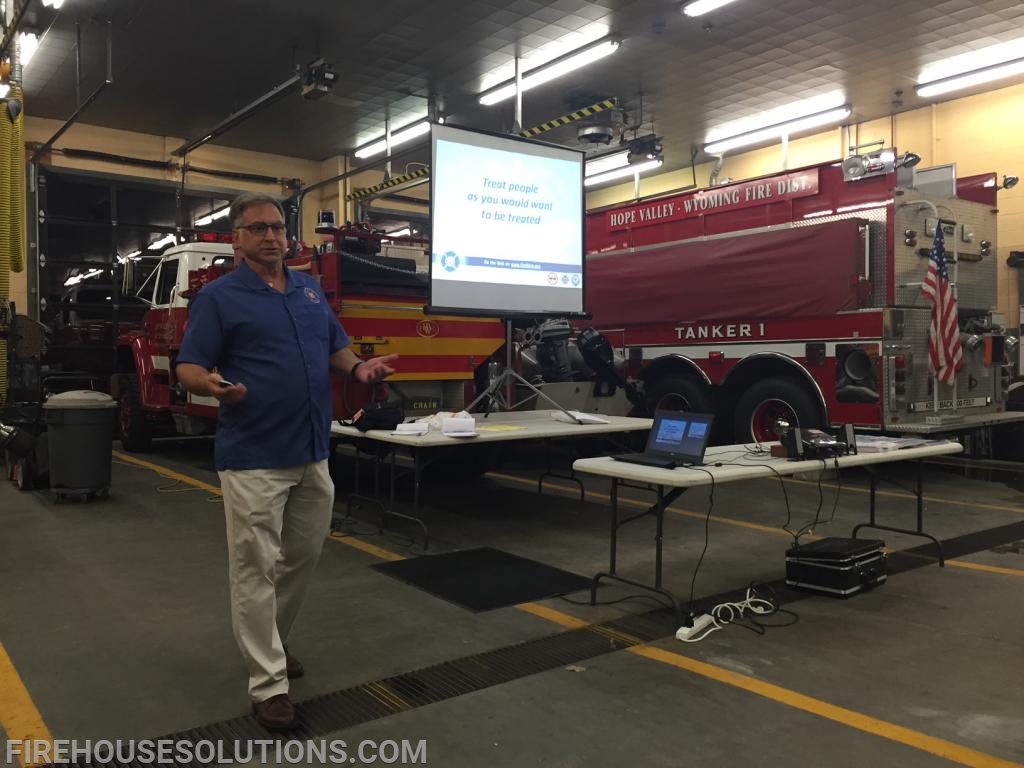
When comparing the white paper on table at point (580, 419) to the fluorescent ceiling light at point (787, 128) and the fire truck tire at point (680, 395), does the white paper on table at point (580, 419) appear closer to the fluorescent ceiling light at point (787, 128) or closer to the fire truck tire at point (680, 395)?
the fire truck tire at point (680, 395)

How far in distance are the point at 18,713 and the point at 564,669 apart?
2.04 m

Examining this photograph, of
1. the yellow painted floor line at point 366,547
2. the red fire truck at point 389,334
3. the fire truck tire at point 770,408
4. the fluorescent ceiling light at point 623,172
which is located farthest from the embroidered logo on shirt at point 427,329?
the fluorescent ceiling light at point 623,172

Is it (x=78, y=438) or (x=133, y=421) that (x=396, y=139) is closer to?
(x=133, y=421)

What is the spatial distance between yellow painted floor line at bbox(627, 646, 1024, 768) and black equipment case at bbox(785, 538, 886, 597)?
132cm

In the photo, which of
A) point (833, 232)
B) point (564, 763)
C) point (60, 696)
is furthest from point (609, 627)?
point (833, 232)

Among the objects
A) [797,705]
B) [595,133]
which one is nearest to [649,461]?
[797,705]

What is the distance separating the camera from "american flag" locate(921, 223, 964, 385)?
7.62 meters

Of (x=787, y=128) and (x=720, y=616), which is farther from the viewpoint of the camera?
(x=787, y=128)

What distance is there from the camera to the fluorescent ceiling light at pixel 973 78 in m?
11.2

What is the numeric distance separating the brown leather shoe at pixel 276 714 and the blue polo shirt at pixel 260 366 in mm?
803

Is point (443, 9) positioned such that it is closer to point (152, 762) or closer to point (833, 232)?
point (833, 232)

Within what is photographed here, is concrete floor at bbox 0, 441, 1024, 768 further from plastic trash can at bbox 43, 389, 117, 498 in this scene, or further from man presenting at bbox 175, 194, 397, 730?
plastic trash can at bbox 43, 389, 117, 498

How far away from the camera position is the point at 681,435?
4.14 metres

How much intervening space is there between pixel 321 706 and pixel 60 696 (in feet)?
3.29
